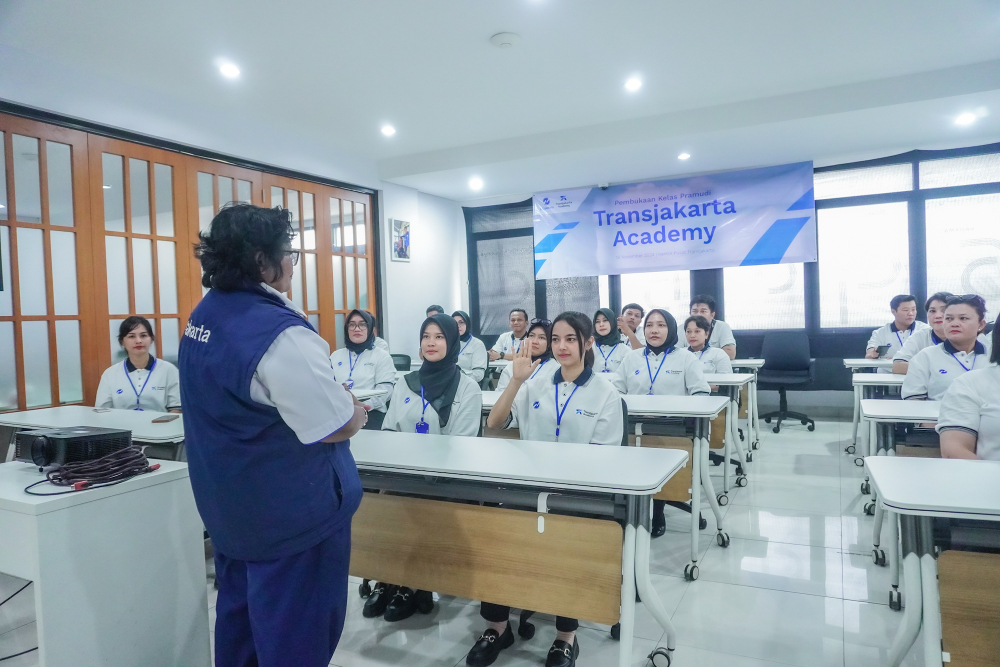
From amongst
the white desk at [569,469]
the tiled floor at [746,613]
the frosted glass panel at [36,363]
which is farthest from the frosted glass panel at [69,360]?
the white desk at [569,469]

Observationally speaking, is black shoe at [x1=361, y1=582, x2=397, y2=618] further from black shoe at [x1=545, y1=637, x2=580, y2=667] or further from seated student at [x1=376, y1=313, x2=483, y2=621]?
black shoe at [x1=545, y1=637, x2=580, y2=667]

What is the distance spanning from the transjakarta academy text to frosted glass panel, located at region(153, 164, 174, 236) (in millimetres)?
4674

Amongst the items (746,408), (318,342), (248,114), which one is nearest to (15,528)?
(318,342)

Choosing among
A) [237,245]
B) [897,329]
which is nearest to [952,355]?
[897,329]

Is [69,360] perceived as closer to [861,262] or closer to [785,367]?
[785,367]

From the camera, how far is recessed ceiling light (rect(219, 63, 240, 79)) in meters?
4.23

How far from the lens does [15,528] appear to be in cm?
160

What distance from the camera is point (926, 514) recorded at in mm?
1481

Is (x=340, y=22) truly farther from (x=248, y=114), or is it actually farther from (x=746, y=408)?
(x=746, y=408)

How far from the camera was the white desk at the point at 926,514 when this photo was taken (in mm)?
1485

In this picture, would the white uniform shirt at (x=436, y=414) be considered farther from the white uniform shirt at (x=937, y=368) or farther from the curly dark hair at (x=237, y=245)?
the white uniform shirt at (x=937, y=368)

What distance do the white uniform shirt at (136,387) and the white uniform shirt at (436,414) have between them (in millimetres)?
1909

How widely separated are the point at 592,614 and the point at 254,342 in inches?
52.6

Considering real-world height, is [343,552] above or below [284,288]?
below
